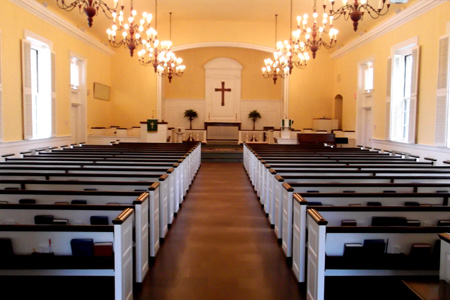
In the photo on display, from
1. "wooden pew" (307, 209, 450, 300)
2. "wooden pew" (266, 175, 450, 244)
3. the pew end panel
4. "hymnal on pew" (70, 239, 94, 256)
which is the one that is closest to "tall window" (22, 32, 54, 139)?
"wooden pew" (266, 175, 450, 244)

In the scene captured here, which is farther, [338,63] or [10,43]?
[338,63]

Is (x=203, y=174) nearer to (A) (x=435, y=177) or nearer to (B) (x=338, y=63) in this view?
(A) (x=435, y=177)

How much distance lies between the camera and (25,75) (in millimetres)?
9430

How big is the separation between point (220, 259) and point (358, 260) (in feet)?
5.57

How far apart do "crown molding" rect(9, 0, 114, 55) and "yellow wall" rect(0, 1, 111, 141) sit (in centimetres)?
12

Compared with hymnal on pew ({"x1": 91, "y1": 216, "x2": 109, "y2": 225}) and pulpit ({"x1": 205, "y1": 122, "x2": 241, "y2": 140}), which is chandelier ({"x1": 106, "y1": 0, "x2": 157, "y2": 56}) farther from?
pulpit ({"x1": 205, "y1": 122, "x2": 241, "y2": 140})

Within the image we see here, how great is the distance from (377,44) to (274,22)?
16.7ft

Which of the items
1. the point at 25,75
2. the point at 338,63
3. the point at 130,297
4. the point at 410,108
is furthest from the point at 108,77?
the point at 130,297

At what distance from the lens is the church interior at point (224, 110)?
4027 mm

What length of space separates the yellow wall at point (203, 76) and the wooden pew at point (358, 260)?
16423 mm

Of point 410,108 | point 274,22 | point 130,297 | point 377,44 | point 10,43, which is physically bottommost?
point 130,297

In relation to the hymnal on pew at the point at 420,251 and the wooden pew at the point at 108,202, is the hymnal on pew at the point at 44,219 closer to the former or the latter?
the wooden pew at the point at 108,202

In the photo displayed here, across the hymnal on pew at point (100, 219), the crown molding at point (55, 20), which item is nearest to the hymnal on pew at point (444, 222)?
the hymnal on pew at point (100, 219)

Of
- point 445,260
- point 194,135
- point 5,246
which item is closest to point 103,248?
point 5,246
